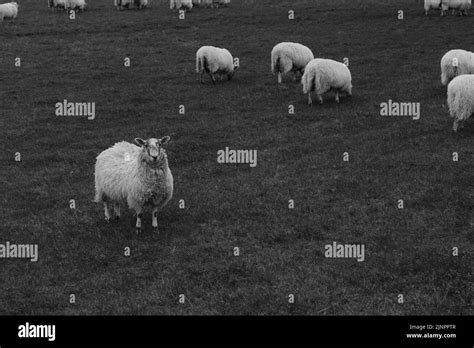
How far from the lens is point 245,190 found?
17344 mm

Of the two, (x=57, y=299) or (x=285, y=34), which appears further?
(x=285, y=34)

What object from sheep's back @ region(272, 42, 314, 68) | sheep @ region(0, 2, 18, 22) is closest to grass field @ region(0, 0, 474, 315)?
sheep's back @ region(272, 42, 314, 68)

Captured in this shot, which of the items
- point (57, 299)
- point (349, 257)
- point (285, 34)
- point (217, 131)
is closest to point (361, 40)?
point (285, 34)

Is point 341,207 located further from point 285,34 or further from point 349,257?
point 285,34

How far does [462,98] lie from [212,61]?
45.3 feet

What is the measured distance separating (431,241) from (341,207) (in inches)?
114

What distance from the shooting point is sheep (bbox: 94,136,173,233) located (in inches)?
574

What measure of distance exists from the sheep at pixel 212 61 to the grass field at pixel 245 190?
4.03 feet

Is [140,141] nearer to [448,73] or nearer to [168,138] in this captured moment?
A: [168,138]

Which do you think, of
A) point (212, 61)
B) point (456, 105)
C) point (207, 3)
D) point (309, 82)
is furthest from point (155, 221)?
point (207, 3)

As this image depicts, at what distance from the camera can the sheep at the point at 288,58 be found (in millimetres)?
29453

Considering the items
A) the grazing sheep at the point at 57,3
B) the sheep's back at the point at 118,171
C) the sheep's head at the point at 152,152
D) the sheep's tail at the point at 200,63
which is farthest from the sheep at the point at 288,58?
the grazing sheep at the point at 57,3

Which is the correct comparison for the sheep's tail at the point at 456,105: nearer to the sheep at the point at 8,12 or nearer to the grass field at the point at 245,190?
the grass field at the point at 245,190
